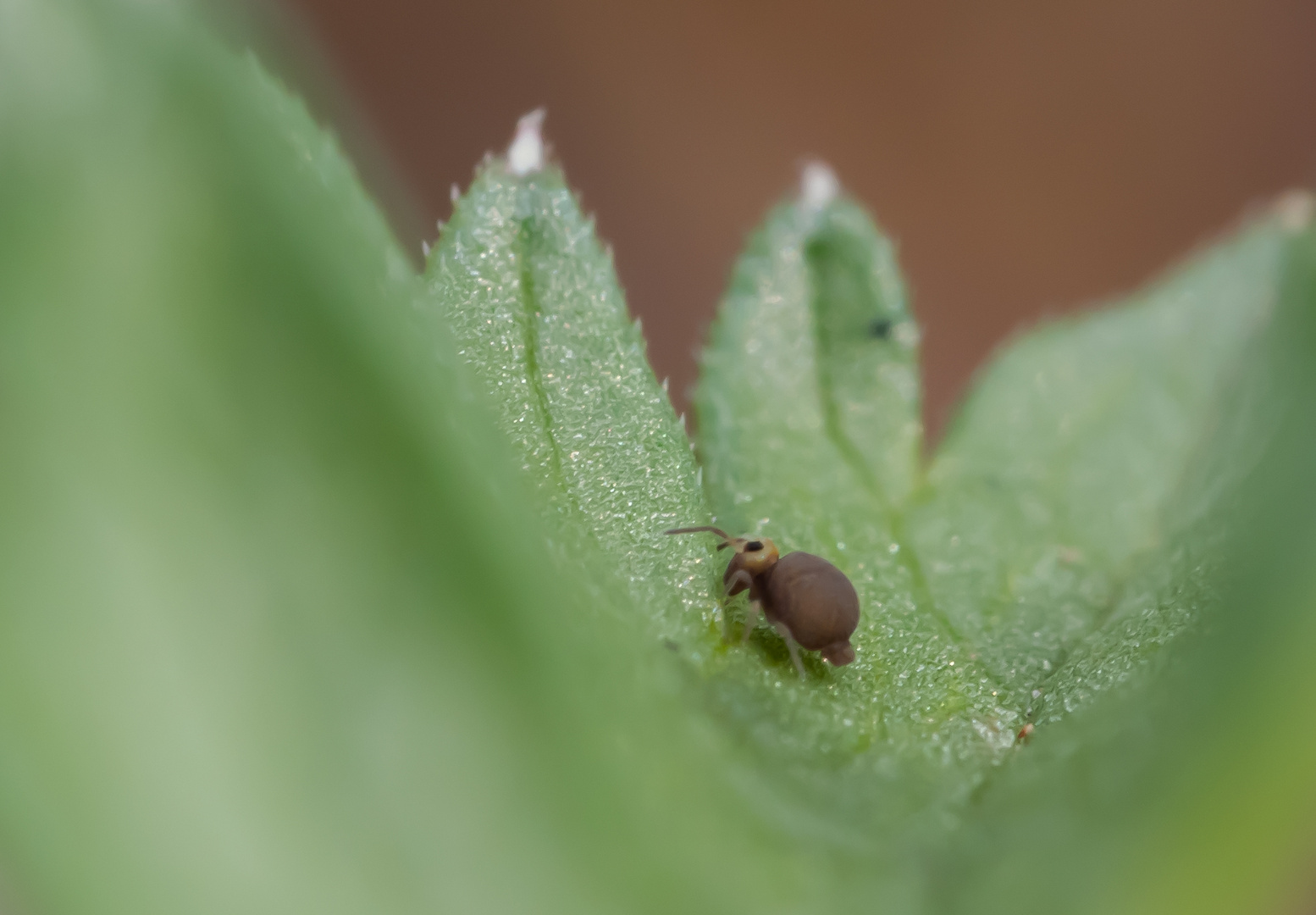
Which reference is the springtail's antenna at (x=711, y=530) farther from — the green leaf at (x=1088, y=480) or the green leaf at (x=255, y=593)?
the green leaf at (x=255, y=593)

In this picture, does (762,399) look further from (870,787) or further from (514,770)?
(514,770)

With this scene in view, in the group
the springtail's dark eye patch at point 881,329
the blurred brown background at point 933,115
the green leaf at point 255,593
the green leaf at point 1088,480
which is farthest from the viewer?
the blurred brown background at point 933,115

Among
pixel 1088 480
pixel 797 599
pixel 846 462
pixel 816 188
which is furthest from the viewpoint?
pixel 816 188

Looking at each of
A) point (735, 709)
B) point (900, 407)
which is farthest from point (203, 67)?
point (900, 407)

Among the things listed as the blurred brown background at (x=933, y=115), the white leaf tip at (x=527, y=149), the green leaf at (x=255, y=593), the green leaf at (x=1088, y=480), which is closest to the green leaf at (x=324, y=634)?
the green leaf at (x=255, y=593)

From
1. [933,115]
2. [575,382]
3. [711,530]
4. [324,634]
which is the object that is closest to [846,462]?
[711,530]

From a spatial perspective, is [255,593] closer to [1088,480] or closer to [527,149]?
[527,149]
